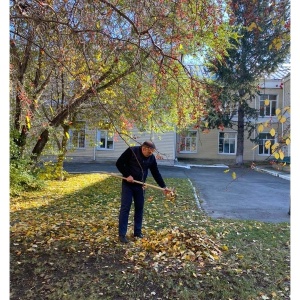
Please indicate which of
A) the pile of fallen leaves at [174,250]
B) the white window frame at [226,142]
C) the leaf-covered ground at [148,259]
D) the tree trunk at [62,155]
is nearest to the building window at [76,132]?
the tree trunk at [62,155]

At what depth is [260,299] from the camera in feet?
9.89

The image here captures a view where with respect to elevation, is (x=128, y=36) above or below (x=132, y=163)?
above

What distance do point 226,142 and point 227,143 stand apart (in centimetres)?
13

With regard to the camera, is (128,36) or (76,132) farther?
(76,132)

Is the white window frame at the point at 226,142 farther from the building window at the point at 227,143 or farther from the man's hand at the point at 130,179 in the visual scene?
the man's hand at the point at 130,179

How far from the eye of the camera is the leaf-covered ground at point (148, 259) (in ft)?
10.3

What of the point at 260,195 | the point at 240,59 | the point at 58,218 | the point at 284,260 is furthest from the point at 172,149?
the point at 284,260

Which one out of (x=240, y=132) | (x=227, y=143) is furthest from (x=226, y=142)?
(x=240, y=132)

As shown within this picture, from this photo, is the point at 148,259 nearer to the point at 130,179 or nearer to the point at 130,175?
the point at 130,179

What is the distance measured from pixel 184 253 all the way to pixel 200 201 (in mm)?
4828

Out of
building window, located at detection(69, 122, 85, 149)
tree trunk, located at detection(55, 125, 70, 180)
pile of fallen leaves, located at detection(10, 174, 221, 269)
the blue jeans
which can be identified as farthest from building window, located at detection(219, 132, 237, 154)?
the blue jeans

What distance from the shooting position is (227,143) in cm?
2755

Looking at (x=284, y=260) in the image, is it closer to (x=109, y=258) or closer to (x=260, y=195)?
(x=109, y=258)

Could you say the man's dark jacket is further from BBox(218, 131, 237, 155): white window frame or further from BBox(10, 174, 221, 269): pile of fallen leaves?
BBox(218, 131, 237, 155): white window frame
